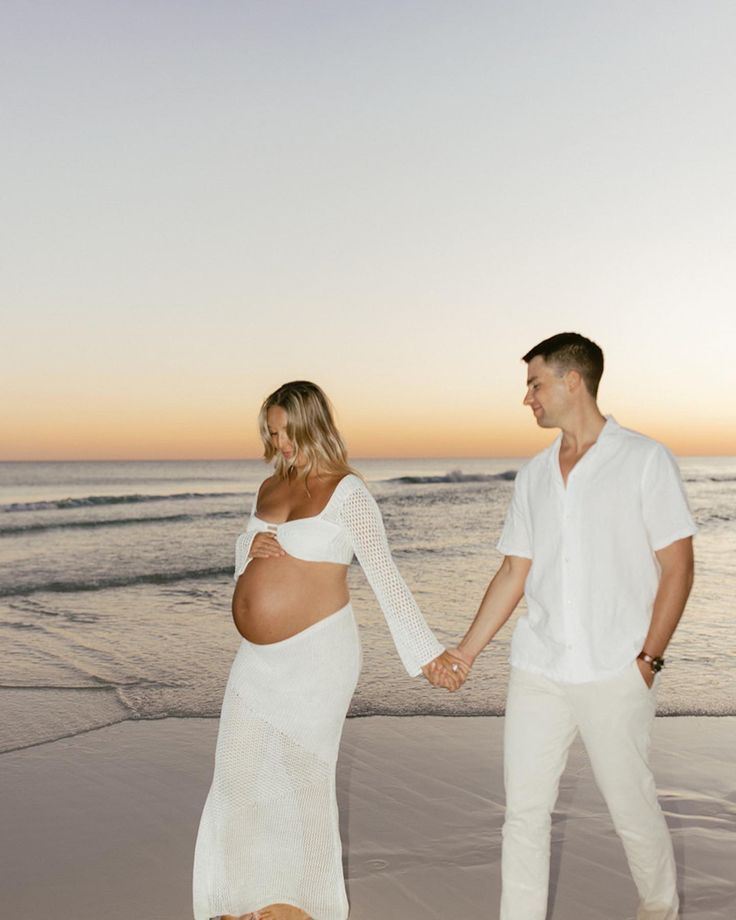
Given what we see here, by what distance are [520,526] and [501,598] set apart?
295 millimetres

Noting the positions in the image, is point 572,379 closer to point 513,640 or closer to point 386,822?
point 513,640

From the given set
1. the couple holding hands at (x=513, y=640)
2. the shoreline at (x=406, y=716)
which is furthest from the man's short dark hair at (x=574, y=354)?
the shoreline at (x=406, y=716)

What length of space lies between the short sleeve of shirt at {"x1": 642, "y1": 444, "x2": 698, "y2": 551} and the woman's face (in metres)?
1.31

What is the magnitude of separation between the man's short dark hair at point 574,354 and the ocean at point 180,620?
3.97m

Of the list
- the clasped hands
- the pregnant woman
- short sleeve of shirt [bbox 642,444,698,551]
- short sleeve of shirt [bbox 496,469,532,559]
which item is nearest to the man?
short sleeve of shirt [bbox 642,444,698,551]

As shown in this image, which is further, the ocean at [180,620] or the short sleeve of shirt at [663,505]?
the ocean at [180,620]

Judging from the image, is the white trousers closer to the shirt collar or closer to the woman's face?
the shirt collar

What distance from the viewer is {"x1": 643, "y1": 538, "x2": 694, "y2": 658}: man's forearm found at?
2990mm

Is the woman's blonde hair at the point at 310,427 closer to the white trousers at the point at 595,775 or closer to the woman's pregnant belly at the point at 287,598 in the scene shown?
the woman's pregnant belly at the point at 287,598

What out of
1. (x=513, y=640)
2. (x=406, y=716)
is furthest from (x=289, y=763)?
(x=406, y=716)

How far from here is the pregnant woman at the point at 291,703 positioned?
10.9ft

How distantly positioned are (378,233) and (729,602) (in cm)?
855

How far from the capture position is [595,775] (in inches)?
121

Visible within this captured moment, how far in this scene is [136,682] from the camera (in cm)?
776
